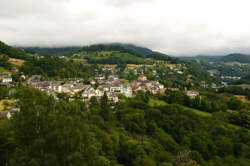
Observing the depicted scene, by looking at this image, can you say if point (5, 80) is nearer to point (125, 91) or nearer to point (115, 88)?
point (115, 88)

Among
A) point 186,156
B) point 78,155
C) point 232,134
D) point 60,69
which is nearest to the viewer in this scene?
point 78,155

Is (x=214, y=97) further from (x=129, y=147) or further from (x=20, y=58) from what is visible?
(x=20, y=58)

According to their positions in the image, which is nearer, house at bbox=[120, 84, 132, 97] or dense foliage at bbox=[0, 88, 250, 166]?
dense foliage at bbox=[0, 88, 250, 166]

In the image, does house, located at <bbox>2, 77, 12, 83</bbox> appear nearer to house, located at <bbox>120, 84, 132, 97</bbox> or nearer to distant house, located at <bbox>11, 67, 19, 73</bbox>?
distant house, located at <bbox>11, 67, 19, 73</bbox>

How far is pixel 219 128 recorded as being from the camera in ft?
149

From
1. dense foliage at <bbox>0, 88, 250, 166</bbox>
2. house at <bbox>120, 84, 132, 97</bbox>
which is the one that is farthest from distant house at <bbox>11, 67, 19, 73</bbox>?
dense foliage at <bbox>0, 88, 250, 166</bbox>

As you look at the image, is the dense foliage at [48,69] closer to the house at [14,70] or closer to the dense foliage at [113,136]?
the house at [14,70]

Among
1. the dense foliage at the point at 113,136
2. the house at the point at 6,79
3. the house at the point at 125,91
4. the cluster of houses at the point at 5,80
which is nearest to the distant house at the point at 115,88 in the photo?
the house at the point at 125,91

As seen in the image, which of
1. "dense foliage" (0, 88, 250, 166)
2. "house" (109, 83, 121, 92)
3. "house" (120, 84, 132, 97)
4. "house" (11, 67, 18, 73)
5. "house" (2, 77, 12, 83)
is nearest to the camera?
"dense foliage" (0, 88, 250, 166)

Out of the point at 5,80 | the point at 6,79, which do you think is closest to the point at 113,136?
the point at 5,80

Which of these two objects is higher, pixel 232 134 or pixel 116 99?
pixel 116 99

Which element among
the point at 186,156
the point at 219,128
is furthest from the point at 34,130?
the point at 219,128

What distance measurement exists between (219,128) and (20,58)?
104 metres

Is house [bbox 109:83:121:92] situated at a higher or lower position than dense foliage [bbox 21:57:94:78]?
lower
